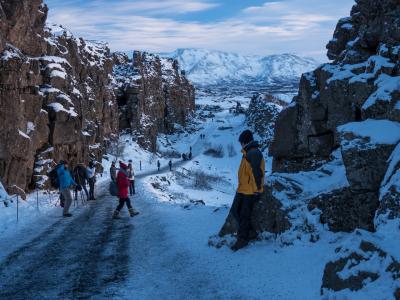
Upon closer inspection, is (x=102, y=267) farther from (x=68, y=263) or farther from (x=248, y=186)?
(x=248, y=186)

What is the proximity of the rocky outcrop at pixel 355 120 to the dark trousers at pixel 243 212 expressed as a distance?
120 cm

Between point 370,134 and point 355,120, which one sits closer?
point 370,134

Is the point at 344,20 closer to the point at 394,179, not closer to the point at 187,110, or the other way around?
the point at 394,179

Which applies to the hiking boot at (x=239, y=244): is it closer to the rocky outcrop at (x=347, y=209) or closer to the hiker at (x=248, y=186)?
the hiker at (x=248, y=186)

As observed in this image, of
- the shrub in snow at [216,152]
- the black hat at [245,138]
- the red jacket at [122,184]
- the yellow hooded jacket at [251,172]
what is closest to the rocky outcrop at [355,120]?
the yellow hooded jacket at [251,172]

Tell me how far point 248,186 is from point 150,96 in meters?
98.6

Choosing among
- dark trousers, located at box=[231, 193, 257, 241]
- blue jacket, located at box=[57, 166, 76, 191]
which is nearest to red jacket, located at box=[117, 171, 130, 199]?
blue jacket, located at box=[57, 166, 76, 191]

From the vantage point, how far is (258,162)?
870 cm

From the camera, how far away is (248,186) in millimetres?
8773

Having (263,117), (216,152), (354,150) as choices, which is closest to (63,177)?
(354,150)

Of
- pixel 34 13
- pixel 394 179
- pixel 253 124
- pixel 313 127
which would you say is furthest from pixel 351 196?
pixel 253 124

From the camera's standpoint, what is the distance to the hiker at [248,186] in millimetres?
8680

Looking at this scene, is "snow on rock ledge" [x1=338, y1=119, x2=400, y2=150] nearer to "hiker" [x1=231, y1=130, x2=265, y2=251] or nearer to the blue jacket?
"hiker" [x1=231, y1=130, x2=265, y2=251]

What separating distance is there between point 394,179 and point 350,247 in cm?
119
